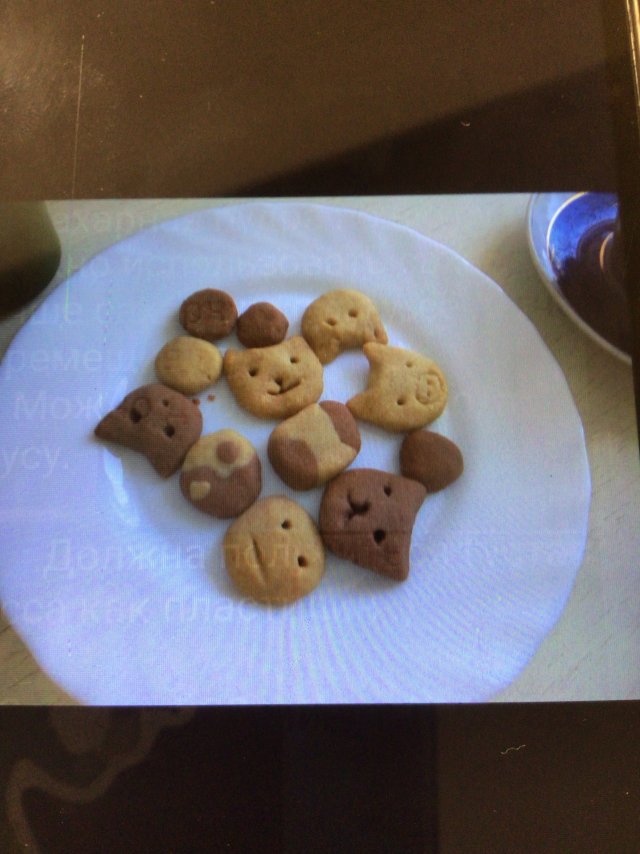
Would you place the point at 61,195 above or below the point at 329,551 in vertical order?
above

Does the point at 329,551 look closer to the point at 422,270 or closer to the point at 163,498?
the point at 163,498

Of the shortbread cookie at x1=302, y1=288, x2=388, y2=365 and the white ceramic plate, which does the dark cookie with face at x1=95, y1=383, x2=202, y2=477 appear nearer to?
the white ceramic plate

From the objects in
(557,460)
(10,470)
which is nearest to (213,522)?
(10,470)

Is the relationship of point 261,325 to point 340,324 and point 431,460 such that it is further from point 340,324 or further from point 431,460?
point 431,460

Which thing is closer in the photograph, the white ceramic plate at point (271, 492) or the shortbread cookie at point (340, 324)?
the white ceramic plate at point (271, 492)

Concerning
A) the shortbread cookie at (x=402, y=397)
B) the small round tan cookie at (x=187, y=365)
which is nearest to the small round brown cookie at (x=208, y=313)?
the small round tan cookie at (x=187, y=365)

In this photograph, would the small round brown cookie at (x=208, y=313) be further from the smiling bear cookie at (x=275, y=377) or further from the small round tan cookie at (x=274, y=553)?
the small round tan cookie at (x=274, y=553)
